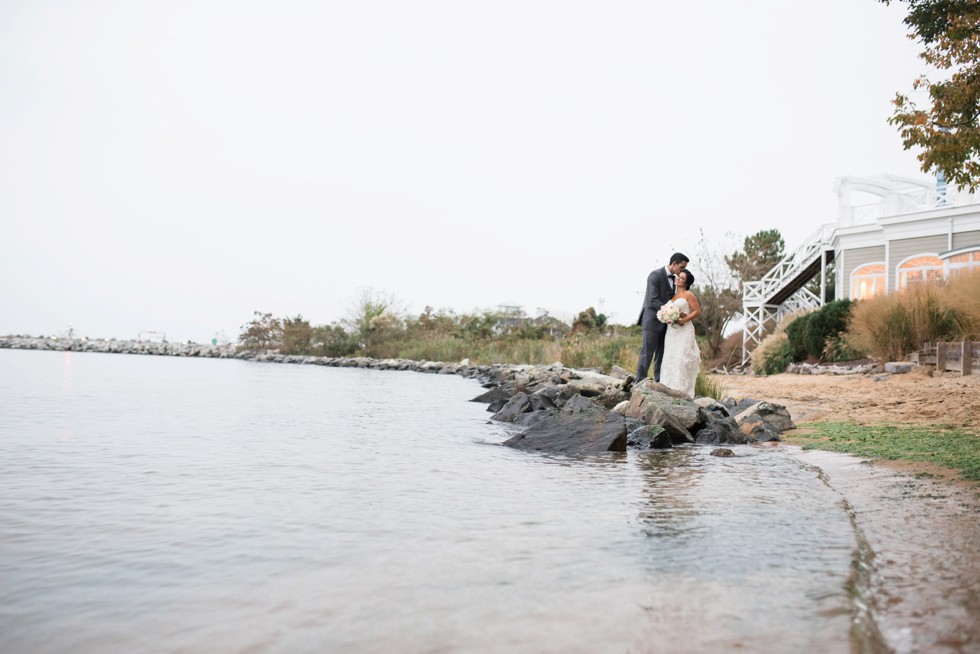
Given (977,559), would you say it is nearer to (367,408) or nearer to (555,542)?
(555,542)

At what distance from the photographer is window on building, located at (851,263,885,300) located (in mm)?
25281

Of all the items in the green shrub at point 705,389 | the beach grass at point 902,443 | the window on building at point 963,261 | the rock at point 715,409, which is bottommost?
the beach grass at point 902,443

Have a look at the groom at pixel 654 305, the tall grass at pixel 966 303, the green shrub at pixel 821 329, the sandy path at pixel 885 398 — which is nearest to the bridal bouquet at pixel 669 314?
the groom at pixel 654 305

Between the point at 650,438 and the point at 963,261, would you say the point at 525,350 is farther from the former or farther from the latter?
the point at 650,438

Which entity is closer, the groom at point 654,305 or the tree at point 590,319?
the groom at point 654,305

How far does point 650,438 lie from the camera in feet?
24.0

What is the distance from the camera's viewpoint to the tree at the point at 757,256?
35656 millimetres

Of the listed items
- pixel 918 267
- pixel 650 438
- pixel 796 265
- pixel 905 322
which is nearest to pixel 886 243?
pixel 918 267

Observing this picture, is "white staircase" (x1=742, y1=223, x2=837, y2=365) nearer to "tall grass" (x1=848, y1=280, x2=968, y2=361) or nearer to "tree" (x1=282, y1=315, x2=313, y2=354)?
"tall grass" (x1=848, y1=280, x2=968, y2=361)

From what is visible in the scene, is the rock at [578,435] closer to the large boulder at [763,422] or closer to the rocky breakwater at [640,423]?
the rocky breakwater at [640,423]

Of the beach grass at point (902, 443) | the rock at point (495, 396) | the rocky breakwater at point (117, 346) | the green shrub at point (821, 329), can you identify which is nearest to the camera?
the beach grass at point (902, 443)

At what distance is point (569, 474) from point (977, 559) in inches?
118

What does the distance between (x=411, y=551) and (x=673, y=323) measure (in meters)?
7.16

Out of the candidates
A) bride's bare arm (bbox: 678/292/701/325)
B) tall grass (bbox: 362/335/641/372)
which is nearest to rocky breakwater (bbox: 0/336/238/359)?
tall grass (bbox: 362/335/641/372)
